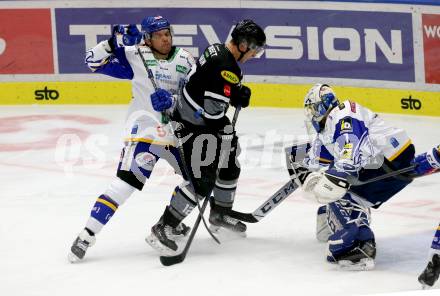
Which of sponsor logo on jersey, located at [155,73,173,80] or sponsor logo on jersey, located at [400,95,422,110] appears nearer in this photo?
sponsor logo on jersey, located at [155,73,173,80]

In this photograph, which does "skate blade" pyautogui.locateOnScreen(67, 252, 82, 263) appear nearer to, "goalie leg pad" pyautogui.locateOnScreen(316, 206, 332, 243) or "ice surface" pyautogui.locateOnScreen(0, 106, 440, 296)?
"ice surface" pyautogui.locateOnScreen(0, 106, 440, 296)

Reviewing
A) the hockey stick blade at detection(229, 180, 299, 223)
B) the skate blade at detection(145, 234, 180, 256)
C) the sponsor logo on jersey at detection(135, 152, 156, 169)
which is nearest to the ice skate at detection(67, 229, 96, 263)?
the skate blade at detection(145, 234, 180, 256)

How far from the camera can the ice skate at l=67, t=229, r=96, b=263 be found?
6.08m

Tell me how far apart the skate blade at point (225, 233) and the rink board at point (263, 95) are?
3.51m

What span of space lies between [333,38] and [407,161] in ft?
13.6

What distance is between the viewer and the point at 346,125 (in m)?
5.58

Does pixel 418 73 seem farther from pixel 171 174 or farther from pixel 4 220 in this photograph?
pixel 4 220

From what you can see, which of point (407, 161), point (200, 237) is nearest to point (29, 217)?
point (200, 237)

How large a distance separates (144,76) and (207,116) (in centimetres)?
47

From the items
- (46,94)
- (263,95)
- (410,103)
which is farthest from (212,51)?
(46,94)

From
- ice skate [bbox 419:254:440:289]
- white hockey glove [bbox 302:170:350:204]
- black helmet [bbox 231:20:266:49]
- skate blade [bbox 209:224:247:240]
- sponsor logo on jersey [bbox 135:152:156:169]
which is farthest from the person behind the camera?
skate blade [bbox 209:224:247:240]

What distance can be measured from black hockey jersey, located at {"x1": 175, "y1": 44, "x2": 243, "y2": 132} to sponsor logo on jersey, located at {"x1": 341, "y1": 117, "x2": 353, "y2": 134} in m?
0.79

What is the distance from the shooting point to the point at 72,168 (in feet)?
28.2

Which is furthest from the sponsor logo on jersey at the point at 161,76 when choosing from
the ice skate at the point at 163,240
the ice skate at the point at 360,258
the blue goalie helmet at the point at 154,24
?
the ice skate at the point at 360,258
